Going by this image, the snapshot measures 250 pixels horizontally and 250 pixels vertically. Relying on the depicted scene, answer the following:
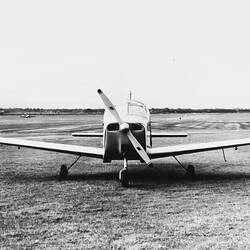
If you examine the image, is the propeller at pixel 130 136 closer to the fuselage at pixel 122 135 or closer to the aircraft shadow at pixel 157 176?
the fuselage at pixel 122 135

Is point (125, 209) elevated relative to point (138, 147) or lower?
lower

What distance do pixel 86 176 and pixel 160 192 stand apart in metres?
2.84

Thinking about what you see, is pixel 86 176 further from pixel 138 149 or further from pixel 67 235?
pixel 67 235

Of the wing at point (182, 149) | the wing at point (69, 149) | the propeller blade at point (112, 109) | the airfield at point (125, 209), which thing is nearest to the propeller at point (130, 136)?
the propeller blade at point (112, 109)

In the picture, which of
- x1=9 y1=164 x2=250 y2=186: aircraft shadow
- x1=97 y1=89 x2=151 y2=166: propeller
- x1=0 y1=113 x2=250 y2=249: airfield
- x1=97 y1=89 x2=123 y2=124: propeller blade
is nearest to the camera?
x1=0 y1=113 x2=250 y2=249: airfield

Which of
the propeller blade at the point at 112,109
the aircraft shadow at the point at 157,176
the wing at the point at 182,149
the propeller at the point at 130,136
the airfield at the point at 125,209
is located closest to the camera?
the airfield at the point at 125,209

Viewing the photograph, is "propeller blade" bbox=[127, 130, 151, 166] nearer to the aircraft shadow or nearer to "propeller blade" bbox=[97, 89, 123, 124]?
"propeller blade" bbox=[97, 89, 123, 124]

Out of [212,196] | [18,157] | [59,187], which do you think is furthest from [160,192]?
[18,157]

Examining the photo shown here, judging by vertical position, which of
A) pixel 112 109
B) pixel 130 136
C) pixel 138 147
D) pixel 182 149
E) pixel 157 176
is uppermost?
pixel 112 109

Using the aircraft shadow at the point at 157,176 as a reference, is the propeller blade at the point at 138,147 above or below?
above

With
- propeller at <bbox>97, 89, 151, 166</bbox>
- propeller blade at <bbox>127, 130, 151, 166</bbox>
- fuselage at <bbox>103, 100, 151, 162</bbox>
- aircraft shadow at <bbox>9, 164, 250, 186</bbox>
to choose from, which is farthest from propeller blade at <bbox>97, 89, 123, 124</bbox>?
aircraft shadow at <bbox>9, 164, 250, 186</bbox>

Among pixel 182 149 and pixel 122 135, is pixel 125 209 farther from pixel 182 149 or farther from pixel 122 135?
pixel 182 149

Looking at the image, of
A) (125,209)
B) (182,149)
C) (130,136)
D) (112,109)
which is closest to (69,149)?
(112,109)

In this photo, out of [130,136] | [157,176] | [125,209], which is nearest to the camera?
[125,209]
